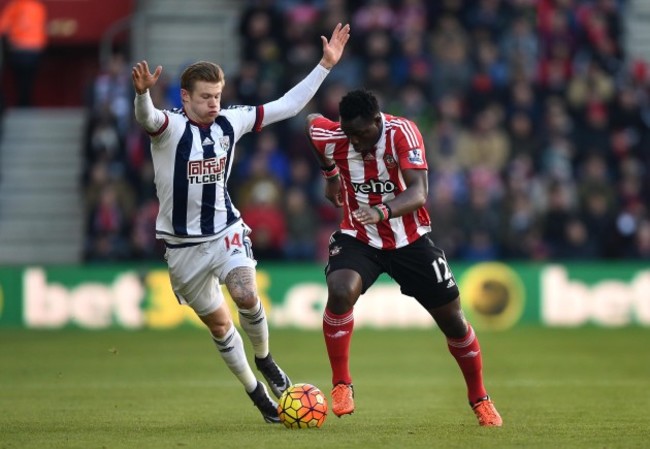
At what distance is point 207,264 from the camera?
365 inches

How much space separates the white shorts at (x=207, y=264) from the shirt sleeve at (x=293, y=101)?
0.80m

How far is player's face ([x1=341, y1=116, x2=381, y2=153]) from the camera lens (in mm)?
8727

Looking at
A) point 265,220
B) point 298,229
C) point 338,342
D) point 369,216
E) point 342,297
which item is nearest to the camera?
point 369,216

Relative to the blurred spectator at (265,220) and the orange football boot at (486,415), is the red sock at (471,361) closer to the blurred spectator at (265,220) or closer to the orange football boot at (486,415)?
the orange football boot at (486,415)

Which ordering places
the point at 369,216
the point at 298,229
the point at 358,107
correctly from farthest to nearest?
the point at 298,229 < the point at 358,107 < the point at 369,216

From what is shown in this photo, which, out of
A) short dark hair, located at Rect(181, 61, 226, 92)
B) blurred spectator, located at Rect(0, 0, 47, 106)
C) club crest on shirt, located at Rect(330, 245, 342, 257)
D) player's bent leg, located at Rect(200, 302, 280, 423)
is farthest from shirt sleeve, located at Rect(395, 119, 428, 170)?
blurred spectator, located at Rect(0, 0, 47, 106)

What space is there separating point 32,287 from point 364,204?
35.8 feet

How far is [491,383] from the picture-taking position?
12.8 metres

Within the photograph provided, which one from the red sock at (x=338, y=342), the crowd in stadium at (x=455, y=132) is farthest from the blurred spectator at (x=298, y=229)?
the red sock at (x=338, y=342)

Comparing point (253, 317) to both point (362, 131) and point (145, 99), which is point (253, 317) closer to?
A: point (362, 131)

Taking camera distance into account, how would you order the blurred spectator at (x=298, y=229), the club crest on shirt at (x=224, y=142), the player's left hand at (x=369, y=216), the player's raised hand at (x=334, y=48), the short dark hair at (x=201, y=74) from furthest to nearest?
1. the blurred spectator at (x=298, y=229)
2. the player's raised hand at (x=334, y=48)
3. the club crest on shirt at (x=224, y=142)
4. the short dark hair at (x=201, y=74)
5. the player's left hand at (x=369, y=216)

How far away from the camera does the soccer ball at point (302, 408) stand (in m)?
8.84

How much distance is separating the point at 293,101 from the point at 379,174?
88 centimetres

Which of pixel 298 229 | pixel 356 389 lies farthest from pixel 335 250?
pixel 298 229
